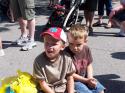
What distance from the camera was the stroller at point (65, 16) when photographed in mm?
6520

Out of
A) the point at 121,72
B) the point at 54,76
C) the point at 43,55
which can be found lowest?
the point at 121,72

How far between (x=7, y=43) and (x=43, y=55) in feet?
10.8

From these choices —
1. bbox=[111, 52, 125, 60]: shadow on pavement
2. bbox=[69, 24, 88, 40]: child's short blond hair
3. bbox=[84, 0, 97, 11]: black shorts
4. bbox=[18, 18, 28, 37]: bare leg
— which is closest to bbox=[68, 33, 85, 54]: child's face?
bbox=[69, 24, 88, 40]: child's short blond hair

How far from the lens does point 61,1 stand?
23.6 ft

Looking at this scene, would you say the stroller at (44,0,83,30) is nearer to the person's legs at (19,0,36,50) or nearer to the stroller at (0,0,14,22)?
the person's legs at (19,0,36,50)

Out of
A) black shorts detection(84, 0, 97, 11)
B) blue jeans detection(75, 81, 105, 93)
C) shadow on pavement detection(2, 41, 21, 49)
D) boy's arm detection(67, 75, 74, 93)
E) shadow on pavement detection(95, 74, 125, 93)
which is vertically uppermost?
black shorts detection(84, 0, 97, 11)

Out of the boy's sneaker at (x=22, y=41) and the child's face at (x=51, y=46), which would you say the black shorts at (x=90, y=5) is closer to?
the boy's sneaker at (x=22, y=41)

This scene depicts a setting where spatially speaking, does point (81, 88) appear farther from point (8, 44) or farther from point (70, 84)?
point (8, 44)

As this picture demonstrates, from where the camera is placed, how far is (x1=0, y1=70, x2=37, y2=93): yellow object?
3.24 metres

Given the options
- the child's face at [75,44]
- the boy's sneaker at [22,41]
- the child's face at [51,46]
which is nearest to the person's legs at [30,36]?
the boy's sneaker at [22,41]

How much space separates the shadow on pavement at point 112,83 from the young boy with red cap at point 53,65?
114 centimetres

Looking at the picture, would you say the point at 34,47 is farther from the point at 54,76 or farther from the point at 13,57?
the point at 54,76

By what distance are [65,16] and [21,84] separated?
349cm

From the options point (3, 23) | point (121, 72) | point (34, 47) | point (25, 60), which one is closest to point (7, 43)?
point (34, 47)
